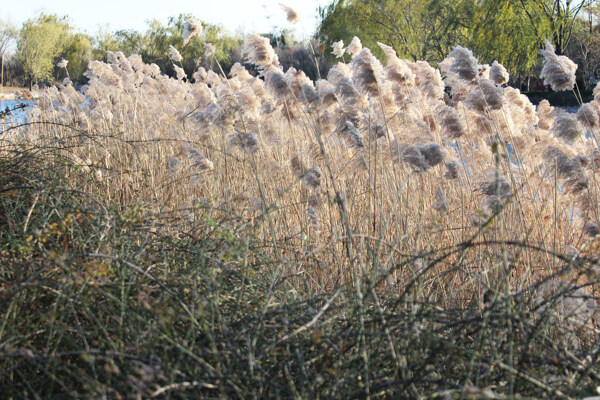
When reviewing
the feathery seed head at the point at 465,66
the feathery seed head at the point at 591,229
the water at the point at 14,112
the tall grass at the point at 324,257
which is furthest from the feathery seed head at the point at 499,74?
the water at the point at 14,112

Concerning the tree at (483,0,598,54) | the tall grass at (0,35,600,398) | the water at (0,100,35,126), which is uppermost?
the tree at (483,0,598,54)

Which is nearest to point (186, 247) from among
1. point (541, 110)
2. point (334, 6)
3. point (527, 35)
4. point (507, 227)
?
point (507, 227)

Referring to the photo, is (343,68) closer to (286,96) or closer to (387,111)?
(387,111)

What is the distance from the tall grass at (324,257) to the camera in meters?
1.57

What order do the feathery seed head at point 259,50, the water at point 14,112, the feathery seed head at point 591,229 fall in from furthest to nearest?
the water at point 14,112 < the feathery seed head at point 259,50 < the feathery seed head at point 591,229

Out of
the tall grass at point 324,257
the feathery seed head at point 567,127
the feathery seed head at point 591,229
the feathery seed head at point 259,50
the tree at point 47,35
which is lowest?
the tree at point 47,35

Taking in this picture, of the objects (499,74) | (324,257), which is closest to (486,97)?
(499,74)

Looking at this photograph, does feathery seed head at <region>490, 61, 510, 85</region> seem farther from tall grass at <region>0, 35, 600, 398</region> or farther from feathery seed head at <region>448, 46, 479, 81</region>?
feathery seed head at <region>448, 46, 479, 81</region>

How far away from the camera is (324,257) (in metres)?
3.28

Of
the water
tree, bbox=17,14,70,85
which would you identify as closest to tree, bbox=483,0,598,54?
the water

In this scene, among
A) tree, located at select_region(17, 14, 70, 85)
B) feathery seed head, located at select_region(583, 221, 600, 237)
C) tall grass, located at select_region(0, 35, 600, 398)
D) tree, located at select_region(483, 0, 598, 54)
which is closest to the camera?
tall grass, located at select_region(0, 35, 600, 398)

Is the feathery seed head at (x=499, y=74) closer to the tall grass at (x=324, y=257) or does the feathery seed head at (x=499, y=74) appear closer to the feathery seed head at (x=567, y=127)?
the tall grass at (x=324, y=257)

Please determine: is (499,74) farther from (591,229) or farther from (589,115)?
(591,229)

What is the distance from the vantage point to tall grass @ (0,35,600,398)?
1.57 metres
